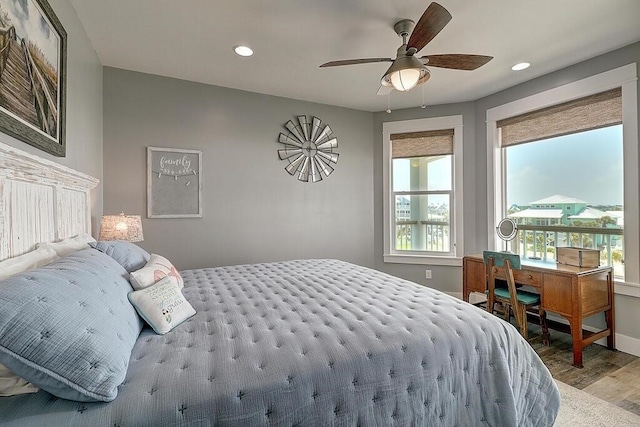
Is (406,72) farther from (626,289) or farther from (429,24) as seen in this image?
(626,289)

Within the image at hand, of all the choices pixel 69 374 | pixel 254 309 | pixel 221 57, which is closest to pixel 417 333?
pixel 254 309

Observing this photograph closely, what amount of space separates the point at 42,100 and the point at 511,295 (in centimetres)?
360

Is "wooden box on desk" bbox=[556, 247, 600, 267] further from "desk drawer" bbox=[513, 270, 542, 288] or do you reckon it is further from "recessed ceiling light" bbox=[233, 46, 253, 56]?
"recessed ceiling light" bbox=[233, 46, 253, 56]

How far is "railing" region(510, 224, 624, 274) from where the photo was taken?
277cm

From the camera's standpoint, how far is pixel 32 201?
142cm

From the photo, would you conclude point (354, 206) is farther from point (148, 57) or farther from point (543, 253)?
point (148, 57)

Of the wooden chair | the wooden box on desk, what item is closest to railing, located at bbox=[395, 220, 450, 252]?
the wooden chair

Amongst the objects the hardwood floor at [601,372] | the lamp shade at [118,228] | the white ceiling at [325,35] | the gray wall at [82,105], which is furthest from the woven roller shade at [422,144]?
the gray wall at [82,105]

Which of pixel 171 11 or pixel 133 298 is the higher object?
pixel 171 11

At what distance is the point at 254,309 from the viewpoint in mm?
1553

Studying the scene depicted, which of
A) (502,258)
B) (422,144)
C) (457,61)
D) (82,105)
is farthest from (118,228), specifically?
(422,144)

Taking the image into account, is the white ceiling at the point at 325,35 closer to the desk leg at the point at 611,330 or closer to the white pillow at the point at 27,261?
the white pillow at the point at 27,261

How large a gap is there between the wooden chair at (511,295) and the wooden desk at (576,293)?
0.13m

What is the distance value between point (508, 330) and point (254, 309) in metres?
1.25
